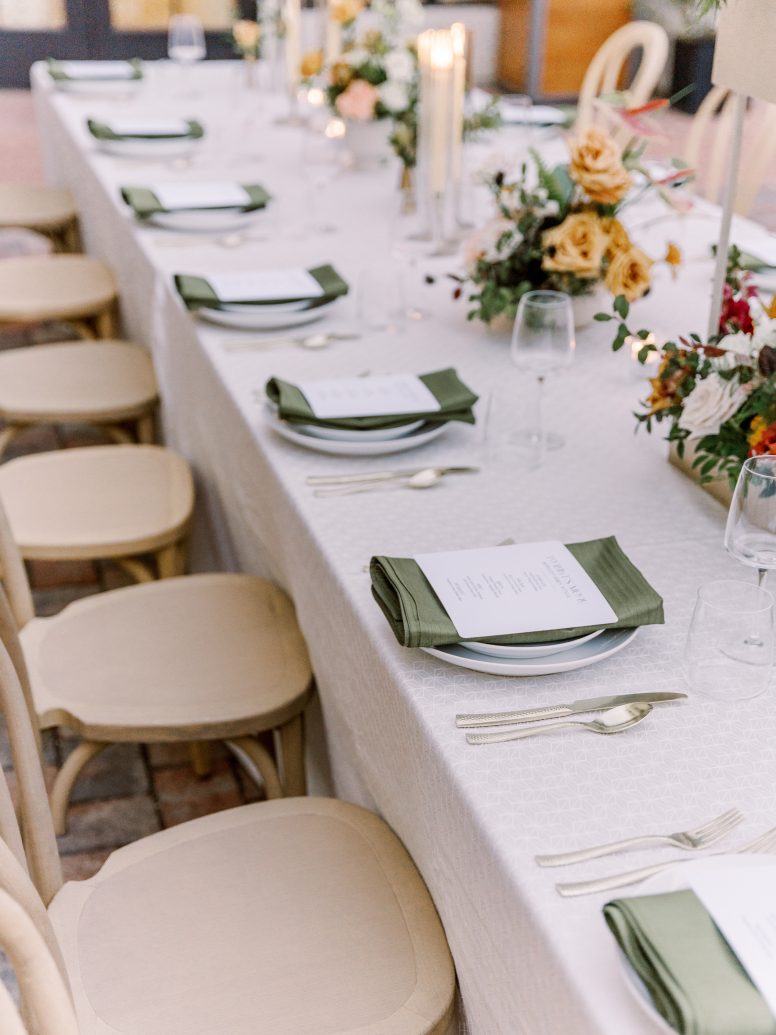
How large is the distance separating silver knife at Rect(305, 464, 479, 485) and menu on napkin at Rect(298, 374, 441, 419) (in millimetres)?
96

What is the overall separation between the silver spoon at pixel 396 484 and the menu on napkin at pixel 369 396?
0.39 feet

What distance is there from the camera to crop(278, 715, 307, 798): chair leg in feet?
5.46

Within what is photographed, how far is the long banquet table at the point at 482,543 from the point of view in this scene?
97 cm

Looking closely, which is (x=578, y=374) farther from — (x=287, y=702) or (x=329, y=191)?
(x=329, y=191)

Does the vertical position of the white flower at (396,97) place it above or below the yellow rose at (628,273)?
above

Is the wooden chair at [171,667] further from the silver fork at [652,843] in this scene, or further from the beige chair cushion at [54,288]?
the beige chair cushion at [54,288]

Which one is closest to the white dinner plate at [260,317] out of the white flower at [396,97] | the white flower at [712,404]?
the white flower at [712,404]

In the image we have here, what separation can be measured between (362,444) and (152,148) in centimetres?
186

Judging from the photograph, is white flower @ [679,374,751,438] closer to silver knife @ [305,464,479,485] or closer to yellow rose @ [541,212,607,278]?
silver knife @ [305,464,479,485]

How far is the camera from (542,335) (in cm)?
157

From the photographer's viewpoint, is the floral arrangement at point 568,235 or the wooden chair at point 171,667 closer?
the wooden chair at point 171,667

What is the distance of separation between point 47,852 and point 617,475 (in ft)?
2.73

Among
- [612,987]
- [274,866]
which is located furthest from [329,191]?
[612,987]

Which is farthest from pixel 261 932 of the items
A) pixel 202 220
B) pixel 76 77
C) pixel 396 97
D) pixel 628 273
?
pixel 76 77
